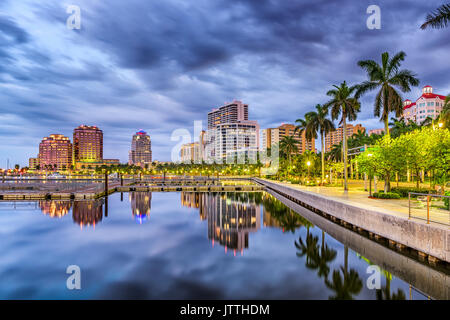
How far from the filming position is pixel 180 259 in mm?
17016

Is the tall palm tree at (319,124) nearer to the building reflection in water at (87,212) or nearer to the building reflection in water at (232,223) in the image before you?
the building reflection in water at (232,223)

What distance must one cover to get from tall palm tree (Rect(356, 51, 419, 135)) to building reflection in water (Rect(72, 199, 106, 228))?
34630 millimetres

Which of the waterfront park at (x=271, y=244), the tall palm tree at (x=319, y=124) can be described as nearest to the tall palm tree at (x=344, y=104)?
the waterfront park at (x=271, y=244)

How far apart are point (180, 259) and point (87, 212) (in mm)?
21997

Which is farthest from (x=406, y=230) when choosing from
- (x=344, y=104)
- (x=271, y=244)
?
(x=344, y=104)

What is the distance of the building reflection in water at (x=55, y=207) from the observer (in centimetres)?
3247

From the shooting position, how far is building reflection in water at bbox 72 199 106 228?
28450mm

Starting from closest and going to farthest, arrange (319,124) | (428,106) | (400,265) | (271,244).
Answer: (400,265) < (271,244) < (319,124) < (428,106)

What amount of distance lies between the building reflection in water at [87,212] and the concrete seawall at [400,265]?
24341 millimetres

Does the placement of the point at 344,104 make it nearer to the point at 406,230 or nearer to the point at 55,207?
the point at 406,230

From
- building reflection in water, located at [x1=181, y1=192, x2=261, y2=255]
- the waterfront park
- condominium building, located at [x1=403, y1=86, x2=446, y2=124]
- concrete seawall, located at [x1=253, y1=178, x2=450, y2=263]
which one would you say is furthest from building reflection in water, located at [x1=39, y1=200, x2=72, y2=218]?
condominium building, located at [x1=403, y1=86, x2=446, y2=124]

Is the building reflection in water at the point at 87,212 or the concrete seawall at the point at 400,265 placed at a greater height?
the concrete seawall at the point at 400,265

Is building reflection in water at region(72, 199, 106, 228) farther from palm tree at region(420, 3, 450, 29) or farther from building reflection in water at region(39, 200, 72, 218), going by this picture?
palm tree at region(420, 3, 450, 29)

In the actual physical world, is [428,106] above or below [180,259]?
above
